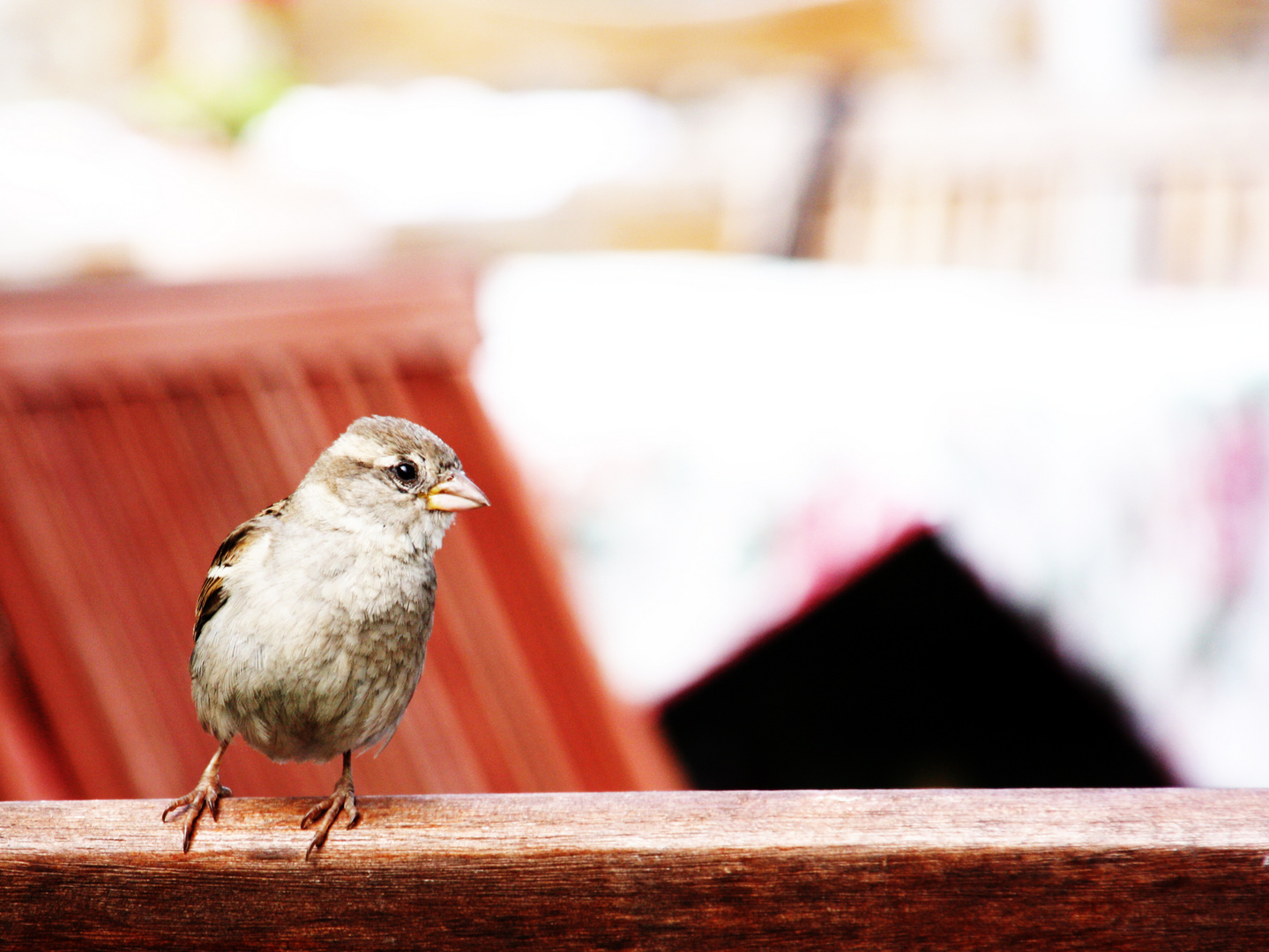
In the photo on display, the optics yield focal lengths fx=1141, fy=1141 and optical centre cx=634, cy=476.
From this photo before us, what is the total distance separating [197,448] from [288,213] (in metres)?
1.62

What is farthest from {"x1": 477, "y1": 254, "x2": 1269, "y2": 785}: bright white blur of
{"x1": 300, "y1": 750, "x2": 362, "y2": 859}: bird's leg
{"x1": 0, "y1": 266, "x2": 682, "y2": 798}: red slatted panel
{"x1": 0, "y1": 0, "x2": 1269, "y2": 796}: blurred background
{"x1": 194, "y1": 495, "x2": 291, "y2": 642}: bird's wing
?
{"x1": 300, "y1": 750, "x2": 362, "y2": 859}: bird's leg

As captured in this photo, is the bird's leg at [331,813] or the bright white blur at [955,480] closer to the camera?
the bird's leg at [331,813]

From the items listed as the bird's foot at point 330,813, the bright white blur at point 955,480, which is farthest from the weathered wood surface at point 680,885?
the bright white blur at point 955,480

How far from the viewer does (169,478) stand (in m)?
1.22

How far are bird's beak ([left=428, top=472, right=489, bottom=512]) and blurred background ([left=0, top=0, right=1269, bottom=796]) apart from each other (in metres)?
0.38

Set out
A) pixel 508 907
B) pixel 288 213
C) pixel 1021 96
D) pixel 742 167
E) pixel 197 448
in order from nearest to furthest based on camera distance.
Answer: pixel 508 907 < pixel 197 448 < pixel 288 213 < pixel 1021 96 < pixel 742 167

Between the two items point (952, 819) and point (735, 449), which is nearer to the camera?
point (952, 819)

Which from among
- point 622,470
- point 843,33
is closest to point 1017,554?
point 622,470

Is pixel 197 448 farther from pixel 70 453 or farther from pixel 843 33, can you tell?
pixel 843 33

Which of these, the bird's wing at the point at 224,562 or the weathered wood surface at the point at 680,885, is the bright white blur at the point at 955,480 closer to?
the bird's wing at the point at 224,562

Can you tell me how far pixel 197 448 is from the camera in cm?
122

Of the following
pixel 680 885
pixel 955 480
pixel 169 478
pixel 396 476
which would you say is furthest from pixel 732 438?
pixel 680 885

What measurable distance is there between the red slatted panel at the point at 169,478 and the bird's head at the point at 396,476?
334 mm

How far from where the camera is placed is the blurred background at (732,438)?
4.07 feet
